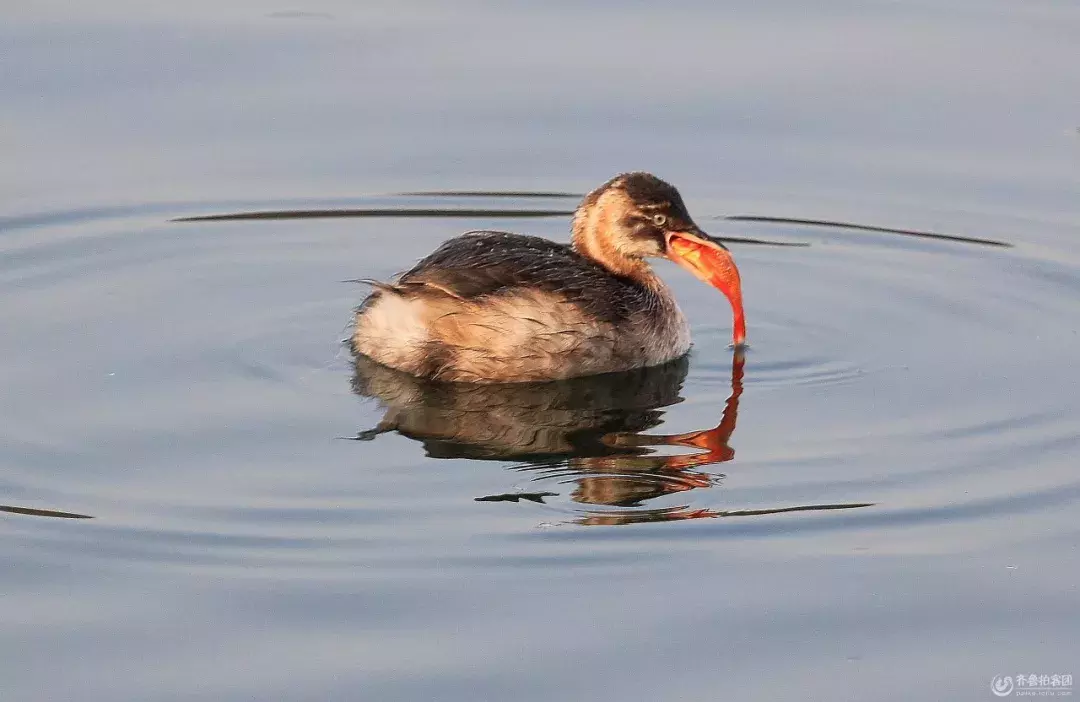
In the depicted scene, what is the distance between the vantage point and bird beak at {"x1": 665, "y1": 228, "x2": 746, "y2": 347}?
36.1ft

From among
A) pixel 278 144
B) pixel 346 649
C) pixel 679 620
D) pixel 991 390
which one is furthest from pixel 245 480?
pixel 278 144

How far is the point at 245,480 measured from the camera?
8719mm

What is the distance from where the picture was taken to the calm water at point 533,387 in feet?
24.0

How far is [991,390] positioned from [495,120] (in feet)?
17.3

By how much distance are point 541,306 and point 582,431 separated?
97 cm

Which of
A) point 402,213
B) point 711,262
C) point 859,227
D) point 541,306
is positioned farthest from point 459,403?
point 859,227

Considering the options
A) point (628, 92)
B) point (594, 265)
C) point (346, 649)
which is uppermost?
point (628, 92)

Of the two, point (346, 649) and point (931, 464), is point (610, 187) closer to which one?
point (931, 464)
